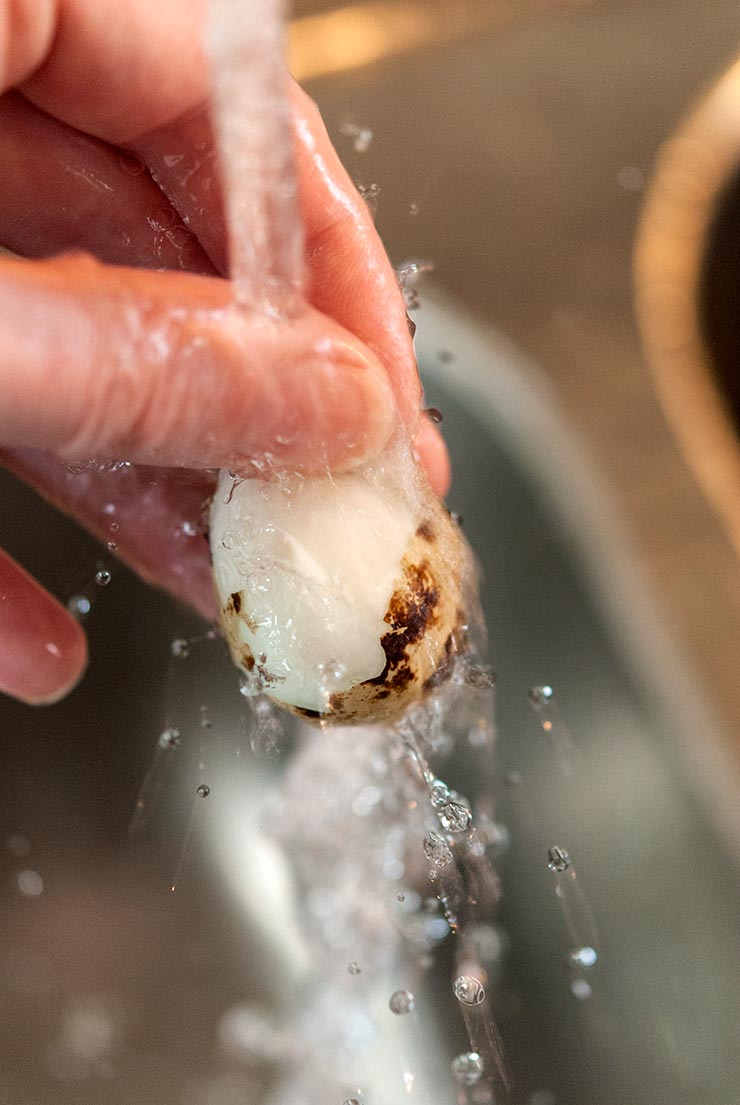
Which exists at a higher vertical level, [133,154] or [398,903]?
[133,154]

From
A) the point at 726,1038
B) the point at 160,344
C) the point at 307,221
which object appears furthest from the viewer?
the point at 726,1038

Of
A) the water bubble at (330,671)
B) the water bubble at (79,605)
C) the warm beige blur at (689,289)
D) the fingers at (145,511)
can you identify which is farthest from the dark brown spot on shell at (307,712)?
the warm beige blur at (689,289)

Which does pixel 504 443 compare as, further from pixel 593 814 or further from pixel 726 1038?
pixel 726 1038

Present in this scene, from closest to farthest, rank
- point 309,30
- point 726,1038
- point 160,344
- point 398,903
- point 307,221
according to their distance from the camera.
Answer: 1. point 160,344
2. point 307,221
3. point 726,1038
4. point 398,903
5. point 309,30

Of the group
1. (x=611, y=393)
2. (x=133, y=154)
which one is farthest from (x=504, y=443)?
(x=133, y=154)

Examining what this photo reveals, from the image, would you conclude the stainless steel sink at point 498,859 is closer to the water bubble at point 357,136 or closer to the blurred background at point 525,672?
the blurred background at point 525,672

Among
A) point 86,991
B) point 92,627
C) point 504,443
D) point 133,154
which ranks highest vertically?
point 133,154

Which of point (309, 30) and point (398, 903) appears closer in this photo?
point (398, 903)

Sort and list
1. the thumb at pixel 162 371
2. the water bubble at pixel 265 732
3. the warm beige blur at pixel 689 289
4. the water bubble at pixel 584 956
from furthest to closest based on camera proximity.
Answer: the warm beige blur at pixel 689 289, the water bubble at pixel 584 956, the water bubble at pixel 265 732, the thumb at pixel 162 371
